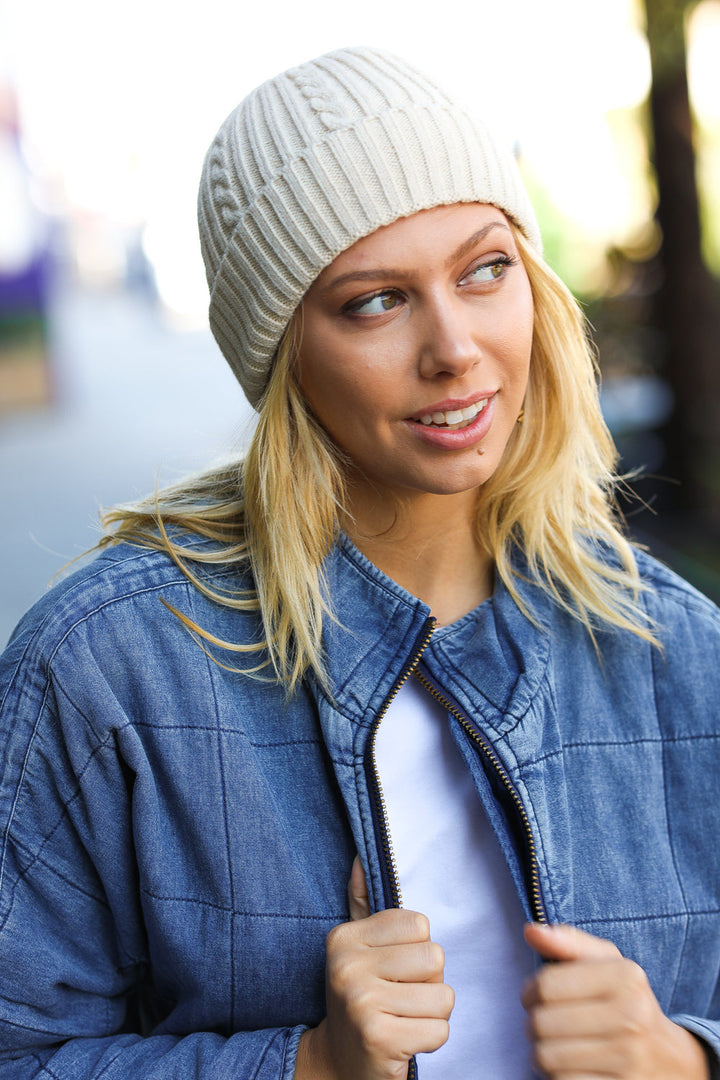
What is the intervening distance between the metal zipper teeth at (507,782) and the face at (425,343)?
34cm

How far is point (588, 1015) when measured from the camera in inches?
59.3

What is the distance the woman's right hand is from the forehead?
990 mm

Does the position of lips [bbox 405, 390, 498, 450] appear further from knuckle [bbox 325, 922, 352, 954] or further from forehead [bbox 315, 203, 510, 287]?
knuckle [bbox 325, 922, 352, 954]

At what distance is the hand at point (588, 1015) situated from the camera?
1.49 metres

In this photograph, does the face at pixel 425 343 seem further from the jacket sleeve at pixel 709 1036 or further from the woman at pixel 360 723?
the jacket sleeve at pixel 709 1036

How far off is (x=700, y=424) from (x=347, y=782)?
595 cm

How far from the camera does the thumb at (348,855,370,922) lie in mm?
1675

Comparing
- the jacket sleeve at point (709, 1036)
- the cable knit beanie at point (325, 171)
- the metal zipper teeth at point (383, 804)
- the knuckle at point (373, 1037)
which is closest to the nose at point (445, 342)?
the cable knit beanie at point (325, 171)

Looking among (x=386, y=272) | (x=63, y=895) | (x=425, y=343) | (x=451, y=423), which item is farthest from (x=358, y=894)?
(x=386, y=272)

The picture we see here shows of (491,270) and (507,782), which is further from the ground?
(491,270)

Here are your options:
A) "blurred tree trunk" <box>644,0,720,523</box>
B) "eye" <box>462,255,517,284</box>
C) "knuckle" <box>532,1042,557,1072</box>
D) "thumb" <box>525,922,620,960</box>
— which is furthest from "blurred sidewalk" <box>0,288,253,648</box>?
"blurred tree trunk" <box>644,0,720,523</box>

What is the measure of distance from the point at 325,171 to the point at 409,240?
188 millimetres

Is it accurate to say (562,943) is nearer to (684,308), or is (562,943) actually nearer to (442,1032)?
(442,1032)

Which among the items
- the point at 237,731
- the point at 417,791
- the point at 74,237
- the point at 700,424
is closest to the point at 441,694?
the point at 417,791
